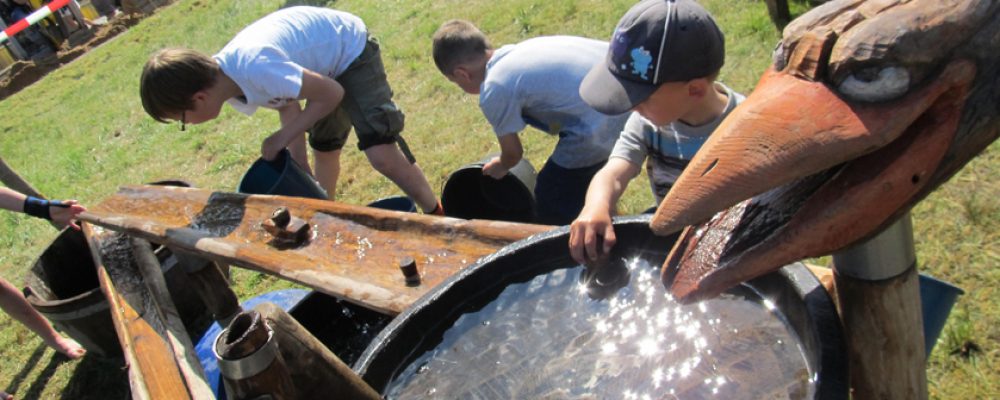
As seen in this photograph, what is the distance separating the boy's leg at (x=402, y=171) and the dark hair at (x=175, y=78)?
1037 mm

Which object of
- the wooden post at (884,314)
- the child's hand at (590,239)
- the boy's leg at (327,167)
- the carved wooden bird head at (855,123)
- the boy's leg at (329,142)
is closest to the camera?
the carved wooden bird head at (855,123)

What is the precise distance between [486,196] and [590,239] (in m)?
2.39

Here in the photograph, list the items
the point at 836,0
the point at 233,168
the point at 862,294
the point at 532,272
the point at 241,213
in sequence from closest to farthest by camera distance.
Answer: the point at 836,0 < the point at 862,294 < the point at 532,272 < the point at 241,213 < the point at 233,168

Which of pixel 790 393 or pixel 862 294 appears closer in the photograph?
pixel 862 294

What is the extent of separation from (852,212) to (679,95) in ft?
3.58

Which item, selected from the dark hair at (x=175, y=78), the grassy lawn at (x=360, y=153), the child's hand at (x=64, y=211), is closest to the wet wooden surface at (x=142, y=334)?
the child's hand at (x=64, y=211)

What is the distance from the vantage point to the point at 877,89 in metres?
0.69

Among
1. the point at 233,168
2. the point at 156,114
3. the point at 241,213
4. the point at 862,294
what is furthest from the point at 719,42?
the point at 233,168

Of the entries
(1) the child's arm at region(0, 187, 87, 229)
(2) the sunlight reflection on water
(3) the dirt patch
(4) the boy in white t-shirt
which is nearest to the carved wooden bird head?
(2) the sunlight reflection on water

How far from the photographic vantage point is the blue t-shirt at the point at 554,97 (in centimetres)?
306

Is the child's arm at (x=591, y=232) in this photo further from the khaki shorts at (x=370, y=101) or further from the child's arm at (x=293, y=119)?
the khaki shorts at (x=370, y=101)

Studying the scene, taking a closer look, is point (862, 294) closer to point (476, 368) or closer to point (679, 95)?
point (476, 368)

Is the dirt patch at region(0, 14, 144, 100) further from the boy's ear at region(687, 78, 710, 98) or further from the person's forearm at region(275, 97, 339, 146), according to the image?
the boy's ear at region(687, 78, 710, 98)

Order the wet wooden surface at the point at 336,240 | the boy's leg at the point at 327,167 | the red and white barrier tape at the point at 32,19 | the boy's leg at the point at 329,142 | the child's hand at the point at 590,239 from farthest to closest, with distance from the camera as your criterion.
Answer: the red and white barrier tape at the point at 32,19 < the boy's leg at the point at 327,167 < the boy's leg at the point at 329,142 < the wet wooden surface at the point at 336,240 < the child's hand at the point at 590,239
